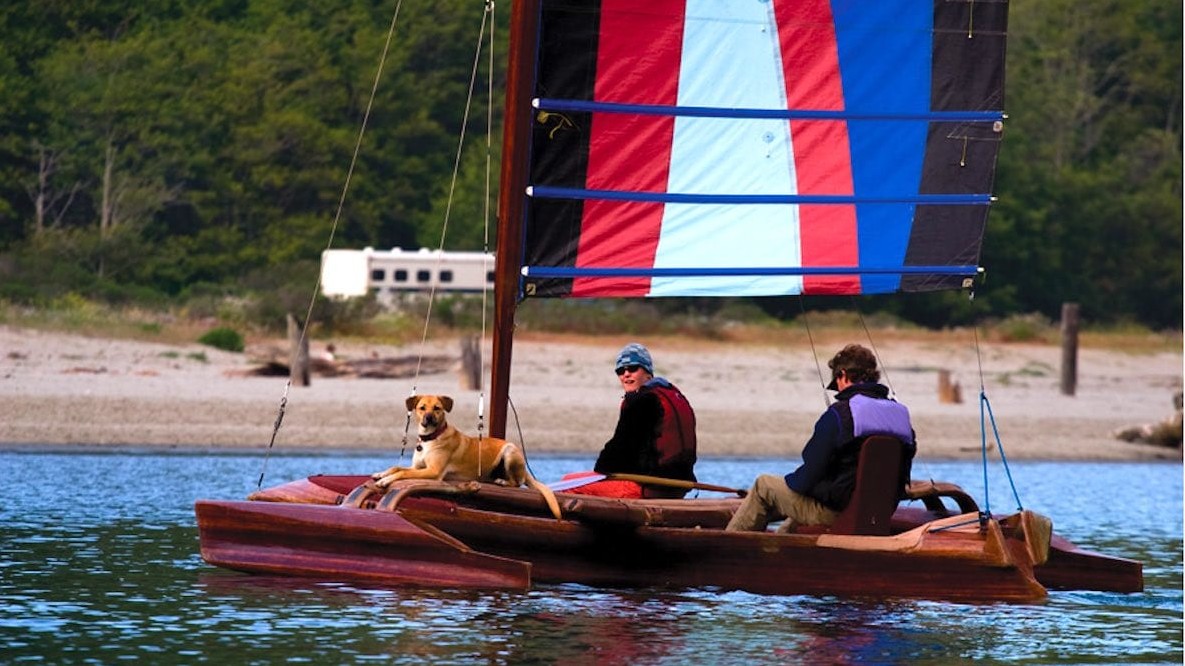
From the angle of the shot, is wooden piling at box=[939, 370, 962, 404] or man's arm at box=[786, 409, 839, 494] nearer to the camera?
man's arm at box=[786, 409, 839, 494]

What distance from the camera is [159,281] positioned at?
→ 1672 inches

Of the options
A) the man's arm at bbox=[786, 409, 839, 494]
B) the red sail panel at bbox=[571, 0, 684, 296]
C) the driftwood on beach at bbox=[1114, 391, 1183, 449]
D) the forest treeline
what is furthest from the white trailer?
the man's arm at bbox=[786, 409, 839, 494]

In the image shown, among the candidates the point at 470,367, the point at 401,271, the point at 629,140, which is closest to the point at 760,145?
the point at 629,140

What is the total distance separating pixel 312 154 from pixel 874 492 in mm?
35970

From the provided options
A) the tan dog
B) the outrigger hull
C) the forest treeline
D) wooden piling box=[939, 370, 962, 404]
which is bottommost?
the outrigger hull

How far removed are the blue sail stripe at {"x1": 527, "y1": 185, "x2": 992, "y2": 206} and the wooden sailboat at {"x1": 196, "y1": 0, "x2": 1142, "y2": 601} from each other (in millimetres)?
15

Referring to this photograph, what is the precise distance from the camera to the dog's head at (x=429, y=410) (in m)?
12.8

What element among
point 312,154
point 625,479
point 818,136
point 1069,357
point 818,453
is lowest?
point 625,479

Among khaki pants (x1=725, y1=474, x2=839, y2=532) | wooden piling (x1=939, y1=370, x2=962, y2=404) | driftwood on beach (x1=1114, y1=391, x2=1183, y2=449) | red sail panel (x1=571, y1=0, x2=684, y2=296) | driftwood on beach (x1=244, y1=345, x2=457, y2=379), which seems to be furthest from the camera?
wooden piling (x1=939, y1=370, x2=962, y2=404)

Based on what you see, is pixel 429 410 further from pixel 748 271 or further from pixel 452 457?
pixel 748 271

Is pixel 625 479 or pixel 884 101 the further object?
pixel 884 101

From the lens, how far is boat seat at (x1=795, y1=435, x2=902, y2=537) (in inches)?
498

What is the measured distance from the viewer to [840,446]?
12.7m

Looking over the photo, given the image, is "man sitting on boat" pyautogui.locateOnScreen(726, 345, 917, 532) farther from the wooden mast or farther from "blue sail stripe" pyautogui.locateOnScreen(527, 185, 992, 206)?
"blue sail stripe" pyautogui.locateOnScreen(527, 185, 992, 206)
